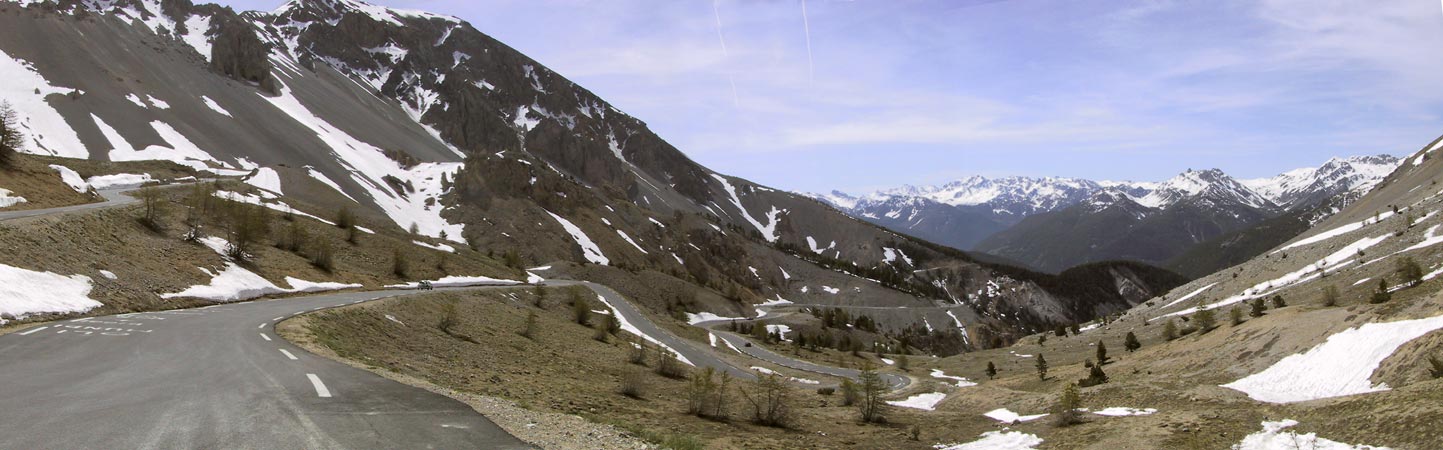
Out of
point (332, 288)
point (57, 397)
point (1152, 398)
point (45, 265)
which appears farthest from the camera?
point (332, 288)

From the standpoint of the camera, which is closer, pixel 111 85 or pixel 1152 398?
pixel 1152 398

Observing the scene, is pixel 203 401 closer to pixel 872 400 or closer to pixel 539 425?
pixel 539 425

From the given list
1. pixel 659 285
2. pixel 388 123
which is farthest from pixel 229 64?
pixel 659 285

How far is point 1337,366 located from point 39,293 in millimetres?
34470

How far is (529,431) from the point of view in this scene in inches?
422

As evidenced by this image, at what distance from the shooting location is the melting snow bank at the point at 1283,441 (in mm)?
11094

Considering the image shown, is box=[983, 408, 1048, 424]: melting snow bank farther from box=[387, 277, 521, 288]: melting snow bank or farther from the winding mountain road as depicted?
box=[387, 277, 521, 288]: melting snow bank

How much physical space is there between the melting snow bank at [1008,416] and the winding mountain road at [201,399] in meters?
14.4

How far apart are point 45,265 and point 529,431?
71.6 feet

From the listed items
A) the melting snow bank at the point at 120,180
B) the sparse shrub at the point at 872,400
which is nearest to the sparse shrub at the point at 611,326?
the sparse shrub at the point at 872,400

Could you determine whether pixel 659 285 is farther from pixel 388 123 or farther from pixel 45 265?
pixel 388 123

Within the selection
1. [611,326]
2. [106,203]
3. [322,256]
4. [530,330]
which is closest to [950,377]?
[611,326]

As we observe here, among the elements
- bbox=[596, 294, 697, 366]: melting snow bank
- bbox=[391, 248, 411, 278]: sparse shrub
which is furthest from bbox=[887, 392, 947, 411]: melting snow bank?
bbox=[391, 248, 411, 278]: sparse shrub

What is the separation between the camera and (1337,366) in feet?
53.9
